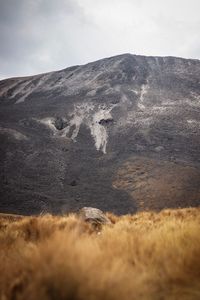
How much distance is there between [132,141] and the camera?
45.9m

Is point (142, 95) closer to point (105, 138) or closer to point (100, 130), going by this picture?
point (100, 130)

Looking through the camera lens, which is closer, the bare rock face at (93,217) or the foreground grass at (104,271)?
the foreground grass at (104,271)

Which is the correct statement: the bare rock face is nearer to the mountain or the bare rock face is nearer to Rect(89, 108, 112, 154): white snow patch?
the mountain

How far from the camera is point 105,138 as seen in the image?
47844 millimetres

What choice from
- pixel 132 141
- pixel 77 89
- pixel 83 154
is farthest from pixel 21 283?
pixel 77 89

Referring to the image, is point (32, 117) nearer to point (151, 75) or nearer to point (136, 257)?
point (151, 75)

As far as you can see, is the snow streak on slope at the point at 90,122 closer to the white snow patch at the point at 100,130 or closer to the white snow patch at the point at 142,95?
the white snow patch at the point at 100,130

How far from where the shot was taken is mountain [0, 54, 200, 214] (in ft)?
105

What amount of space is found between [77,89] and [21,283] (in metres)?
64.8

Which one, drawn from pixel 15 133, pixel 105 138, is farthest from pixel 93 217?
pixel 105 138

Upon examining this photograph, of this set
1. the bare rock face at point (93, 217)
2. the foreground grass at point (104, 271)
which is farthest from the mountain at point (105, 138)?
the foreground grass at point (104, 271)

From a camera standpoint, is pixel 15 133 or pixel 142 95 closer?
pixel 15 133

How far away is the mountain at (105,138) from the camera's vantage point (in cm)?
3206

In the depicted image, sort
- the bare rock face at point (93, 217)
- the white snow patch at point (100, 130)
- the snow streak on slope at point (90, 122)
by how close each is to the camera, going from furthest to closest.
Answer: the snow streak on slope at point (90, 122), the white snow patch at point (100, 130), the bare rock face at point (93, 217)
